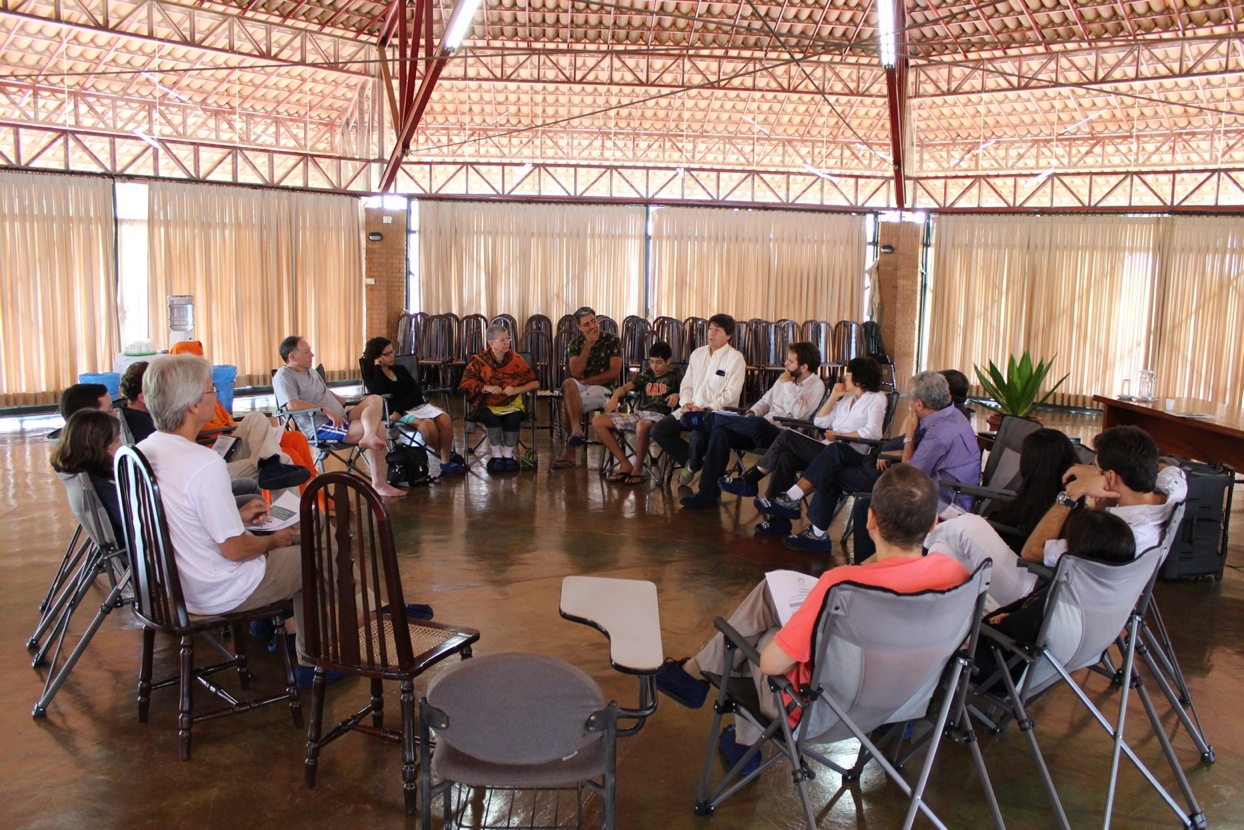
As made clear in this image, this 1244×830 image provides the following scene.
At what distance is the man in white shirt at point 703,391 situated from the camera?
6.93m

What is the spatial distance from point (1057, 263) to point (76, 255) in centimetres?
1181

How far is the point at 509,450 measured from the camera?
786 centimetres

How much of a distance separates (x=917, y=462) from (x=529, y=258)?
9186mm

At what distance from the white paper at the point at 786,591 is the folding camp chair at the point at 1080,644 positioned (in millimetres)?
517

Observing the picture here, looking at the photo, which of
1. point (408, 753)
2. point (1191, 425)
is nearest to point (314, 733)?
point (408, 753)

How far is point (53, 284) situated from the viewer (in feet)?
35.1

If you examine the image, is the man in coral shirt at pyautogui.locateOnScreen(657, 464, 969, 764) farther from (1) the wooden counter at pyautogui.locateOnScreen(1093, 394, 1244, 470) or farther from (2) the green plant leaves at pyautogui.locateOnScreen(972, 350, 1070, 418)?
(2) the green plant leaves at pyautogui.locateOnScreen(972, 350, 1070, 418)

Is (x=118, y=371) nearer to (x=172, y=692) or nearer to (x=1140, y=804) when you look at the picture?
(x=172, y=692)

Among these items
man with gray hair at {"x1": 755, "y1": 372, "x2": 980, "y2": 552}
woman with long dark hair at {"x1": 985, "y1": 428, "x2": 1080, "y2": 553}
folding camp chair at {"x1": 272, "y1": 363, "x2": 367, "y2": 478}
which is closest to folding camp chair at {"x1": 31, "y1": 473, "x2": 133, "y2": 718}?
folding camp chair at {"x1": 272, "y1": 363, "x2": 367, "y2": 478}

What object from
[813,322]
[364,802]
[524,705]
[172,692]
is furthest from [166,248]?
[524,705]

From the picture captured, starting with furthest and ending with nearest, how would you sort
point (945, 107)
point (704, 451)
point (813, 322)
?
point (945, 107)
point (813, 322)
point (704, 451)

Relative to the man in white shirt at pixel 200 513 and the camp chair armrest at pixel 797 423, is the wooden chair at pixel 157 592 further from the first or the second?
the camp chair armrest at pixel 797 423

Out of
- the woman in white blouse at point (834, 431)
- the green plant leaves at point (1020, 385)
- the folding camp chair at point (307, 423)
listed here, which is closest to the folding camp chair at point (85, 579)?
the folding camp chair at point (307, 423)

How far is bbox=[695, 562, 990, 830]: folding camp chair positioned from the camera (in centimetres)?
242
